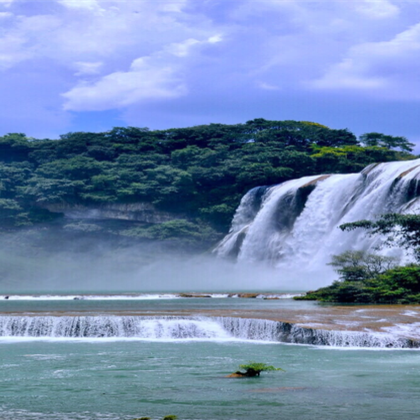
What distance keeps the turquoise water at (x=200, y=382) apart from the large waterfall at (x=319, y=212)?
1921 cm

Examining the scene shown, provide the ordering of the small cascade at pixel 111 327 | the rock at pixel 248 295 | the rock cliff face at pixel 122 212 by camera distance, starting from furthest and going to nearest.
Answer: the rock cliff face at pixel 122 212, the rock at pixel 248 295, the small cascade at pixel 111 327

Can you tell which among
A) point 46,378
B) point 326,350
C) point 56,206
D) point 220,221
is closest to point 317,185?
point 220,221

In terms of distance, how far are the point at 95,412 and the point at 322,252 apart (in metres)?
32.2

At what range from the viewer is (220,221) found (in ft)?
200

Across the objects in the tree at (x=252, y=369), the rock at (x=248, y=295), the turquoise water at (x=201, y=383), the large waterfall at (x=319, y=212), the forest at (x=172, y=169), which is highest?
the forest at (x=172, y=169)

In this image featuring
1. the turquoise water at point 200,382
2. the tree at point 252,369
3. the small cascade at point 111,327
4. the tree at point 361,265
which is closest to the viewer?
the turquoise water at point 200,382

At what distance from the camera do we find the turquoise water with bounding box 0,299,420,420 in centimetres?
1007

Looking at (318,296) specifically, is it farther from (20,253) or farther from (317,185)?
(20,253)

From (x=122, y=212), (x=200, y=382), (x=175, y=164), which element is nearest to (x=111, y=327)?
(x=200, y=382)

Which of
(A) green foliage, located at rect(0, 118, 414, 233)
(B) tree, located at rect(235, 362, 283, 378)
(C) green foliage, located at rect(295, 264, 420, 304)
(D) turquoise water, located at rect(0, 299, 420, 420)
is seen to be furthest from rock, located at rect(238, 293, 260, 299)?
(A) green foliage, located at rect(0, 118, 414, 233)

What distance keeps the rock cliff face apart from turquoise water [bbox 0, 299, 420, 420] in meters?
45.5

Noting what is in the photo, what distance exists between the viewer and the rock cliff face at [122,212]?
63.2 m

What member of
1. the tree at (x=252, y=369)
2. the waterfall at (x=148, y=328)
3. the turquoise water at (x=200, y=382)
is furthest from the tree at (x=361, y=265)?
the tree at (x=252, y=369)

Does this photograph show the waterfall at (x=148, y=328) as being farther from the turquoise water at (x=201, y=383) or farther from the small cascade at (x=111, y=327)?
the turquoise water at (x=201, y=383)
